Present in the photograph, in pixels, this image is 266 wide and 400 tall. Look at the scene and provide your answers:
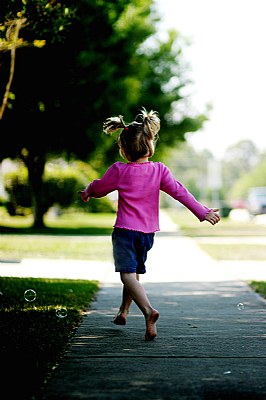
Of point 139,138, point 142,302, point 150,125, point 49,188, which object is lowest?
point 142,302

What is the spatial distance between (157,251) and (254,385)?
12.9 m

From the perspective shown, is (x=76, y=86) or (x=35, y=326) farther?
(x=76, y=86)

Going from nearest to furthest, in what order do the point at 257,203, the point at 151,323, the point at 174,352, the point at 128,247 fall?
the point at 174,352 < the point at 151,323 < the point at 128,247 < the point at 257,203

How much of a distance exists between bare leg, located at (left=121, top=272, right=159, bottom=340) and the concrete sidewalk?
106mm

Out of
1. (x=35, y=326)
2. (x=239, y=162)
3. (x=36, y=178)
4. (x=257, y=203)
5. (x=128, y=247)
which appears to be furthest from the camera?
(x=239, y=162)

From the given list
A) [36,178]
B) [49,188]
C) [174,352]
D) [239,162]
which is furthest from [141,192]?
[239,162]

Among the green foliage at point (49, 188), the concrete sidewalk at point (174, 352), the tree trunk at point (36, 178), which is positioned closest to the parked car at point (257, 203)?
the green foliage at point (49, 188)

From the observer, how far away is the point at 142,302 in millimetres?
5891

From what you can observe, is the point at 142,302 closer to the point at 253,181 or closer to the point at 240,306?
the point at 240,306

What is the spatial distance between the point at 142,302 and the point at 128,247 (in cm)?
43

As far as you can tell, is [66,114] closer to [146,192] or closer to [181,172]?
[146,192]

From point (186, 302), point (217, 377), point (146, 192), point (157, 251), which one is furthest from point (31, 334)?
point (157, 251)

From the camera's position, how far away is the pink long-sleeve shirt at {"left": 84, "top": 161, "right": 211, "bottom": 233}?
6.05m

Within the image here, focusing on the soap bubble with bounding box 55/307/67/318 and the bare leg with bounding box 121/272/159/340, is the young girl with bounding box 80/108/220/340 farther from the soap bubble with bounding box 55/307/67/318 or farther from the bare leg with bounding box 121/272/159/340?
the soap bubble with bounding box 55/307/67/318
